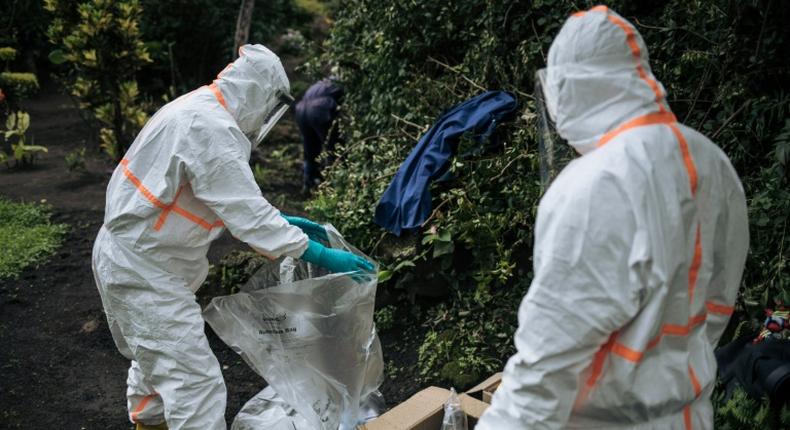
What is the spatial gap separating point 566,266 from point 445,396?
1.63 meters

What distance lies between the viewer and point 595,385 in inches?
61.6

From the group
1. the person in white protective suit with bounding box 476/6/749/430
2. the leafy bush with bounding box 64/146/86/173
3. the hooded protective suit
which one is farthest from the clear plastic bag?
the leafy bush with bounding box 64/146/86/173

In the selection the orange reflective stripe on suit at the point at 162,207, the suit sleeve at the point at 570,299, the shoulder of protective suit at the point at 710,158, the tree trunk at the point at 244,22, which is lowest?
the tree trunk at the point at 244,22

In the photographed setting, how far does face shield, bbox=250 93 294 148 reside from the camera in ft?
10.0

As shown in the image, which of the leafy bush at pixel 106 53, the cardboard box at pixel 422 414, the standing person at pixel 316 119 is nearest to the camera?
the cardboard box at pixel 422 414

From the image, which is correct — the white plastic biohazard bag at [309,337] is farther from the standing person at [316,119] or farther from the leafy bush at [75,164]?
the leafy bush at [75,164]

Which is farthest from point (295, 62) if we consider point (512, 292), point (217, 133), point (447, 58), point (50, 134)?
point (217, 133)

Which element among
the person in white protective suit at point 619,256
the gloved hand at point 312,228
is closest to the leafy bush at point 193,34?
the gloved hand at point 312,228

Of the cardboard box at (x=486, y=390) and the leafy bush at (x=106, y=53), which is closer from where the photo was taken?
the cardboard box at (x=486, y=390)

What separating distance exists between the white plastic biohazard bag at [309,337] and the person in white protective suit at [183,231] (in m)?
0.11

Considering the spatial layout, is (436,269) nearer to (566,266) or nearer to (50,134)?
(566,266)

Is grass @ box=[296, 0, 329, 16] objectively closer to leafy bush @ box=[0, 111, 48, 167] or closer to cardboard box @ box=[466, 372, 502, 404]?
leafy bush @ box=[0, 111, 48, 167]

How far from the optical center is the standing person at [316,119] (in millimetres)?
6461

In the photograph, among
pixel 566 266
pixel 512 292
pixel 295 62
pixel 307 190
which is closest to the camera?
pixel 566 266
